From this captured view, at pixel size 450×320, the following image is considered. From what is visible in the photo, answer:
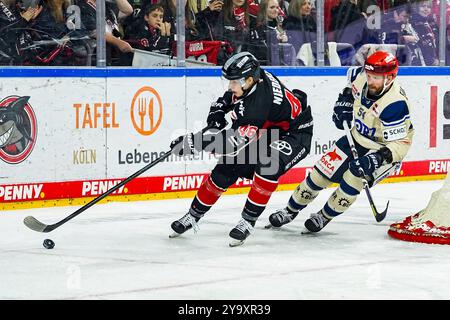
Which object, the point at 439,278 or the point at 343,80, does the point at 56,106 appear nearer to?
the point at 343,80

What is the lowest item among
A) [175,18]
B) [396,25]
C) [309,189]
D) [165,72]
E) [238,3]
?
[309,189]

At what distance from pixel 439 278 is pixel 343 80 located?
443cm

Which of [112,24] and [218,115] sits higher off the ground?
[112,24]

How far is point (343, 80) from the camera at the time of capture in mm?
9672

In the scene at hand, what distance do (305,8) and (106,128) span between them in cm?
224

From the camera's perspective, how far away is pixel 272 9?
9242 millimetres

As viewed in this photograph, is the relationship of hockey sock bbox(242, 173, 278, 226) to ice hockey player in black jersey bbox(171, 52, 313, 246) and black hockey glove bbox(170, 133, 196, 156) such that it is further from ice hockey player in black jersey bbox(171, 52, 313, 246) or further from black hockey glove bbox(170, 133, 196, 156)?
black hockey glove bbox(170, 133, 196, 156)

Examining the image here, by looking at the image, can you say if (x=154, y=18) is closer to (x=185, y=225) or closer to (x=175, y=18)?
(x=175, y=18)

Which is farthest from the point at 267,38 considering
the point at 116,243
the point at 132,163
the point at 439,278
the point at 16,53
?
the point at 439,278

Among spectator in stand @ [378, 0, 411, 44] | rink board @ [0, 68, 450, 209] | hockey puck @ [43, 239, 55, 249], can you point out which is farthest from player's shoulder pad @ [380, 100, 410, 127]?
spectator in stand @ [378, 0, 411, 44]

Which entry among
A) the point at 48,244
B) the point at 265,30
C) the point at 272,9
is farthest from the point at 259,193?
the point at 272,9

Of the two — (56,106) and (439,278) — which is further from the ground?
(56,106)

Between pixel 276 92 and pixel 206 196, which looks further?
pixel 206 196

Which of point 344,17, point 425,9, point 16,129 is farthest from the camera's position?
point 425,9
